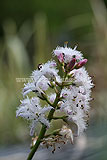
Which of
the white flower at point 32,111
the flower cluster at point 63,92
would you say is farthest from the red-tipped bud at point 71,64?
the white flower at point 32,111

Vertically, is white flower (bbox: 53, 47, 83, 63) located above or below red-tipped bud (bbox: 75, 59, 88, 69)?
above

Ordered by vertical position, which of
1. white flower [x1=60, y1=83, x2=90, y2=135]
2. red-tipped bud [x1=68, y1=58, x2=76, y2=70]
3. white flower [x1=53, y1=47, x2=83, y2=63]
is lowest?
white flower [x1=60, y1=83, x2=90, y2=135]

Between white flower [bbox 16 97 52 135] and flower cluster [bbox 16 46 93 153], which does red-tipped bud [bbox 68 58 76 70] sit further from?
white flower [bbox 16 97 52 135]

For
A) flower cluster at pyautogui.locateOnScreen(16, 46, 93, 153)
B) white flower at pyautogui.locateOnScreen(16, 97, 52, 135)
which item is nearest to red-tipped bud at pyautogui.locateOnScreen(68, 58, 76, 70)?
flower cluster at pyautogui.locateOnScreen(16, 46, 93, 153)

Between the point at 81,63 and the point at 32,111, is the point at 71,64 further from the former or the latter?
Result: the point at 32,111

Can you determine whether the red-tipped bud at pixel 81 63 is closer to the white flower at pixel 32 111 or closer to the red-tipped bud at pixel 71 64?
the red-tipped bud at pixel 71 64

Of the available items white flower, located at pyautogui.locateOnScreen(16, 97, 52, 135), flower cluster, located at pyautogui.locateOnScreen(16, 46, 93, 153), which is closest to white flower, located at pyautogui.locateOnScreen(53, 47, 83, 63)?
flower cluster, located at pyautogui.locateOnScreen(16, 46, 93, 153)

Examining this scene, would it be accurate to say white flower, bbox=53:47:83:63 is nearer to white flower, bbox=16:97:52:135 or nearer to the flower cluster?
the flower cluster

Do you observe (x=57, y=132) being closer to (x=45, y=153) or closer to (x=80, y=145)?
(x=45, y=153)

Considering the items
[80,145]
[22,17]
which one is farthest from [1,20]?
[80,145]
